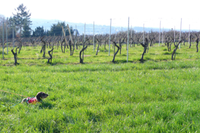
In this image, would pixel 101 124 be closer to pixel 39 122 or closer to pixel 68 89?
pixel 39 122

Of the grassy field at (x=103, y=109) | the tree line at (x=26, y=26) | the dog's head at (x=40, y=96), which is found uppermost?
the tree line at (x=26, y=26)

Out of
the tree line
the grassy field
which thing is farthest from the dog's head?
the tree line

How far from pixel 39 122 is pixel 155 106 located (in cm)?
261

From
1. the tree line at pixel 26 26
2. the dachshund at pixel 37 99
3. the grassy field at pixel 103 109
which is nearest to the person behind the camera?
the grassy field at pixel 103 109

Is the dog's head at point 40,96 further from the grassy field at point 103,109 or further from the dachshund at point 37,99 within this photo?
the grassy field at point 103,109

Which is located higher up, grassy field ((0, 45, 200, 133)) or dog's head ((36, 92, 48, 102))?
dog's head ((36, 92, 48, 102))

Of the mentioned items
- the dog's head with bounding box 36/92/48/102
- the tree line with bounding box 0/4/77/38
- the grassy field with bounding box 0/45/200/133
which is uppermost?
the tree line with bounding box 0/4/77/38

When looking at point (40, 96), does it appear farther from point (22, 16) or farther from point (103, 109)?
point (22, 16)

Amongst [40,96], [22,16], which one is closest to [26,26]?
[22,16]

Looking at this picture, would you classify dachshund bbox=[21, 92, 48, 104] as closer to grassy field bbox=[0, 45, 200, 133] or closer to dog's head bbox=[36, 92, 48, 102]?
dog's head bbox=[36, 92, 48, 102]

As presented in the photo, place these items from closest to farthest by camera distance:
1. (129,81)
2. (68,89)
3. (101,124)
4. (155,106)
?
(101,124), (155,106), (68,89), (129,81)

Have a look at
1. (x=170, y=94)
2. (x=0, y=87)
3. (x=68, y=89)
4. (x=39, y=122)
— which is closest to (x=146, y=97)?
(x=170, y=94)

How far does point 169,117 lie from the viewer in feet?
13.3

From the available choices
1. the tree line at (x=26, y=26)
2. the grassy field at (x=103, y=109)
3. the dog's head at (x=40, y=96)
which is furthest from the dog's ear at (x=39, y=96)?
the tree line at (x=26, y=26)
